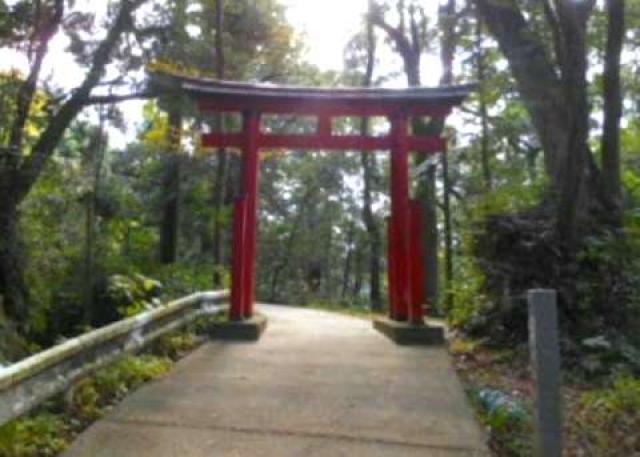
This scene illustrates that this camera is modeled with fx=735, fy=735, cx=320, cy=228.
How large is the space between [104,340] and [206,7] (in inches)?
600

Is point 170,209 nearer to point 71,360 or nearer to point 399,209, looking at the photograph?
point 399,209

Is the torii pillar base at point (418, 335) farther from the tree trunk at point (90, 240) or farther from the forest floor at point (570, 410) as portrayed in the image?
the tree trunk at point (90, 240)

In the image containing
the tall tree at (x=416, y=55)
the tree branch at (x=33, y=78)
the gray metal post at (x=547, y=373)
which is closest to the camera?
the gray metal post at (x=547, y=373)

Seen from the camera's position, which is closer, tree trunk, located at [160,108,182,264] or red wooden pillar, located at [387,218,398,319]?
red wooden pillar, located at [387,218,398,319]

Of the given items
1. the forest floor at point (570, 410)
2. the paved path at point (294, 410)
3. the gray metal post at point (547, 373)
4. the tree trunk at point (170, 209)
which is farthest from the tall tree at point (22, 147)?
the gray metal post at point (547, 373)

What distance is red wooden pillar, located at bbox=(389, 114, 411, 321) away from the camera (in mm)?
10641

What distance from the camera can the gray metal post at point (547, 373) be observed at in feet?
12.8

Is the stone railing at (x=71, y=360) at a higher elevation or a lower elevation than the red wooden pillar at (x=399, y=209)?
lower

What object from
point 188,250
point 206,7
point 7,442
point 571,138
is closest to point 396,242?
point 571,138

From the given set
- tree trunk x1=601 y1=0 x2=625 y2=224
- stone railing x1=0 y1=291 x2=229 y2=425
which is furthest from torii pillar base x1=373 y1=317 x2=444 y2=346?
stone railing x1=0 y1=291 x2=229 y2=425

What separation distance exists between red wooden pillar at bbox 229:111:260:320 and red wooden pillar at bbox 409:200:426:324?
90.6 inches

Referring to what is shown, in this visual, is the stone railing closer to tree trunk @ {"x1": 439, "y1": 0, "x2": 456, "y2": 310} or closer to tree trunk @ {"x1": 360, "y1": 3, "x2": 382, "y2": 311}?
tree trunk @ {"x1": 439, "y1": 0, "x2": 456, "y2": 310}

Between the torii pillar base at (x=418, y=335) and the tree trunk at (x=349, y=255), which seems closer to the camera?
the torii pillar base at (x=418, y=335)

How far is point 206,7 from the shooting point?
1958 centimetres
